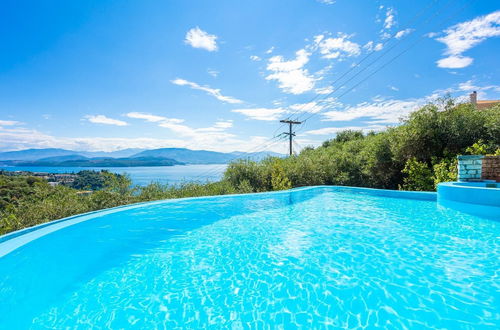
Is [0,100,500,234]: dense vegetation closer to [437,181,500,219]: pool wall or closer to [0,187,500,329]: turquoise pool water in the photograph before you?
[0,187,500,329]: turquoise pool water

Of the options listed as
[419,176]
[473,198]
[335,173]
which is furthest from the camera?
[335,173]

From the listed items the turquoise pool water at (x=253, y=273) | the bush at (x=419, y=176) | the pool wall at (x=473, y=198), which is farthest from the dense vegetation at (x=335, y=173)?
the pool wall at (x=473, y=198)

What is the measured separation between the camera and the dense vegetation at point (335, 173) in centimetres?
590

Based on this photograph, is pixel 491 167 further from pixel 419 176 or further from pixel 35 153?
pixel 35 153

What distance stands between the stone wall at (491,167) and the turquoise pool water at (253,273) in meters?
2.34

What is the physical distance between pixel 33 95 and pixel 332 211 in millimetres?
15496

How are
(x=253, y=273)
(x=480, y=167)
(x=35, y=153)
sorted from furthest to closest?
(x=35, y=153)
(x=480, y=167)
(x=253, y=273)

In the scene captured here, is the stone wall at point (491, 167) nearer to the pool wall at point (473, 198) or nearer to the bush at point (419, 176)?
the pool wall at point (473, 198)

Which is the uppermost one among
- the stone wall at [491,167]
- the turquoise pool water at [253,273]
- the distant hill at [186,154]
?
the distant hill at [186,154]

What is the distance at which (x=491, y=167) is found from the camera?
21.7 ft

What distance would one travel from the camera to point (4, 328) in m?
2.16

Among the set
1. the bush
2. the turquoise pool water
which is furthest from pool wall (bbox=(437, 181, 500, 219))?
the bush

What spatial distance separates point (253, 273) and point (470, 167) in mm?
7667

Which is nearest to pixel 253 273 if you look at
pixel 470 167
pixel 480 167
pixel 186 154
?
pixel 470 167
